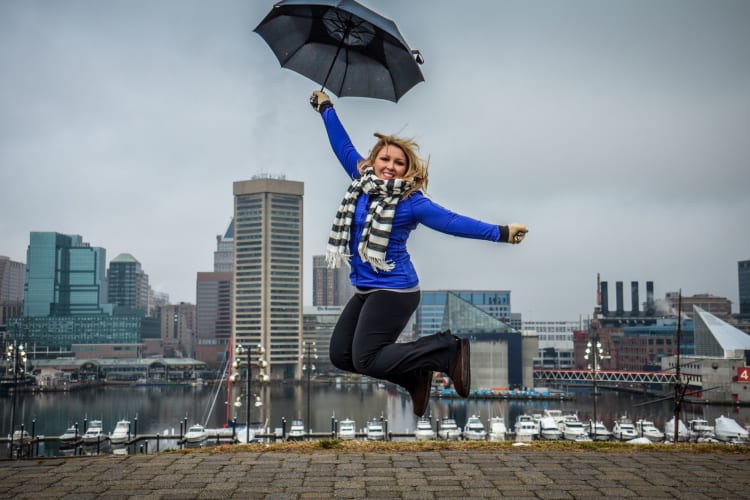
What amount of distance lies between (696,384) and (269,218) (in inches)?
3321

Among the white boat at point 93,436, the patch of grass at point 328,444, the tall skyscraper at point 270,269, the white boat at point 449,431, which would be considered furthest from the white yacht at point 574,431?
the tall skyscraper at point 270,269

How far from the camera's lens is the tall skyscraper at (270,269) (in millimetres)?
127625

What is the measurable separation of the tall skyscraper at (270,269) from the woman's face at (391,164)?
124m

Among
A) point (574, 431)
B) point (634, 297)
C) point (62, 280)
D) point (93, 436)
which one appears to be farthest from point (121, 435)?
Answer: point (62, 280)

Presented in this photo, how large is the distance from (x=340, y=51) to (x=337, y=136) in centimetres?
84

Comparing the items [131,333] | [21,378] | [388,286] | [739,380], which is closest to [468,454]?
[388,286]

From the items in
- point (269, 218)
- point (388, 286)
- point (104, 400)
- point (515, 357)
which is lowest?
point (104, 400)

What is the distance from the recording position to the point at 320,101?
5.29m

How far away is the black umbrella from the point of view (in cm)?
512

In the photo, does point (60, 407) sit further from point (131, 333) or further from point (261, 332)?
point (131, 333)

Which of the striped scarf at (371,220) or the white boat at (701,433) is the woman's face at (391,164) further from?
the white boat at (701,433)

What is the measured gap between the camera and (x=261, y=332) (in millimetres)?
127062

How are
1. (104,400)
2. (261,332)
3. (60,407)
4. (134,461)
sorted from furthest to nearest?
(261,332) → (104,400) → (60,407) → (134,461)

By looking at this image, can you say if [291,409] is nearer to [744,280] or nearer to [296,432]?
[296,432]
